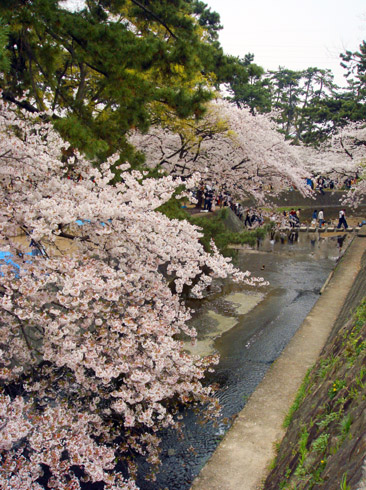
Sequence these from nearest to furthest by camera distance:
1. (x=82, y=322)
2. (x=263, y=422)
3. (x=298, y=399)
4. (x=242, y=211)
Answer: (x=82, y=322), (x=263, y=422), (x=298, y=399), (x=242, y=211)

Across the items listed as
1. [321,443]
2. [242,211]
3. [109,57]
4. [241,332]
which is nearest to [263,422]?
[321,443]

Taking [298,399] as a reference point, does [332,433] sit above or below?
above

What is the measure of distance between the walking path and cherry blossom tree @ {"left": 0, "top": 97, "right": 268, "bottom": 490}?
0.70 meters

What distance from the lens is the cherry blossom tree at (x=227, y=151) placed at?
14727mm

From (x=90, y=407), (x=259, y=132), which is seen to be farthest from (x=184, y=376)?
(x=259, y=132)

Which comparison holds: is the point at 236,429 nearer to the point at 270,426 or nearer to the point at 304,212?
the point at 270,426

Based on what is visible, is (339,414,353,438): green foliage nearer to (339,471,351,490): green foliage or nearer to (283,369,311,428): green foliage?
(339,471,351,490): green foliage

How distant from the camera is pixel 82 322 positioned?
4.80m

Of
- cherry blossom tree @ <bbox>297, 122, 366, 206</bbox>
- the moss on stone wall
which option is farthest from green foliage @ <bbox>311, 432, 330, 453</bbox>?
cherry blossom tree @ <bbox>297, 122, 366, 206</bbox>

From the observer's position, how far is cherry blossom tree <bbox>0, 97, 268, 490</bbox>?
387 cm

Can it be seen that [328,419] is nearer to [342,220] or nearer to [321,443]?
[321,443]

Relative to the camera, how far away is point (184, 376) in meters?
5.21

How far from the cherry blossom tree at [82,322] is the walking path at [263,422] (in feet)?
2.30

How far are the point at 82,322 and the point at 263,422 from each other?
2856 mm
